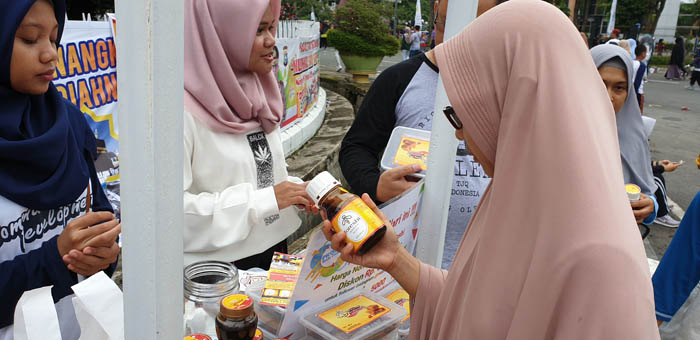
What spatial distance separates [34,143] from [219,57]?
2.33 feet

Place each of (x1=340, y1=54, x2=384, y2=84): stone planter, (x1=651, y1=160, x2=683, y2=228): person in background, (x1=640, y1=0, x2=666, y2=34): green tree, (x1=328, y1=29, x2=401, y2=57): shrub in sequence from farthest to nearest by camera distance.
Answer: (x1=640, y1=0, x2=666, y2=34): green tree → (x1=340, y1=54, x2=384, y2=84): stone planter → (x1=328, y1=29, x2=401, y2=57): shrub → (x1=651, y1=160, x2=683, y2=228): person in background

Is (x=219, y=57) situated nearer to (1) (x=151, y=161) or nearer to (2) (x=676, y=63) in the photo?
(1) (x=151, y=161)

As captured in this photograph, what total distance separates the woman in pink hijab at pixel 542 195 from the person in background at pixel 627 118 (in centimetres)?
184

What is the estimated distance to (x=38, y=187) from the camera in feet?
4.46

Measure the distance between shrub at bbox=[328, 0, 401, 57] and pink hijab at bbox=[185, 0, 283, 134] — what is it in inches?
391

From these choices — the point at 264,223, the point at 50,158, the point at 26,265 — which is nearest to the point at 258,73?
the point at 264,223

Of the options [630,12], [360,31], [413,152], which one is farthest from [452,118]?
[630,12]

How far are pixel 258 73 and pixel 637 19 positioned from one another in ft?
128

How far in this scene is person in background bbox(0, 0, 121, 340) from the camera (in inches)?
50.6

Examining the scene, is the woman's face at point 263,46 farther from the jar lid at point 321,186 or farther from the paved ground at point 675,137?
the paved ground at point 675,137

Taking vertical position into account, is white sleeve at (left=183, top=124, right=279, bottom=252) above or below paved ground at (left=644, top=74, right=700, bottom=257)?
above

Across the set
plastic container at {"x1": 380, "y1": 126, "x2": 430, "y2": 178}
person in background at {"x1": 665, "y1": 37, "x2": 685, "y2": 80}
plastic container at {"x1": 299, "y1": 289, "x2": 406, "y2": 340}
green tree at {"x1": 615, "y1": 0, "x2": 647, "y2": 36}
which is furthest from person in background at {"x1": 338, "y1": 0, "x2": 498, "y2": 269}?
green tree at {"x1": 615, "y1": 0, "x2": 647, "y2": 36}

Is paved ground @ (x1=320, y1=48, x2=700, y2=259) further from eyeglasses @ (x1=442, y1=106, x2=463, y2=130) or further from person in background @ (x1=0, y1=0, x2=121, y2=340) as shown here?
person in background @ (x1=0, y1=0, x2=121, y2=340)

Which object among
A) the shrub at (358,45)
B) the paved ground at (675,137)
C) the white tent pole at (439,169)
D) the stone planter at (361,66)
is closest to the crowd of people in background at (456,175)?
the white tent pole at (439,169)
